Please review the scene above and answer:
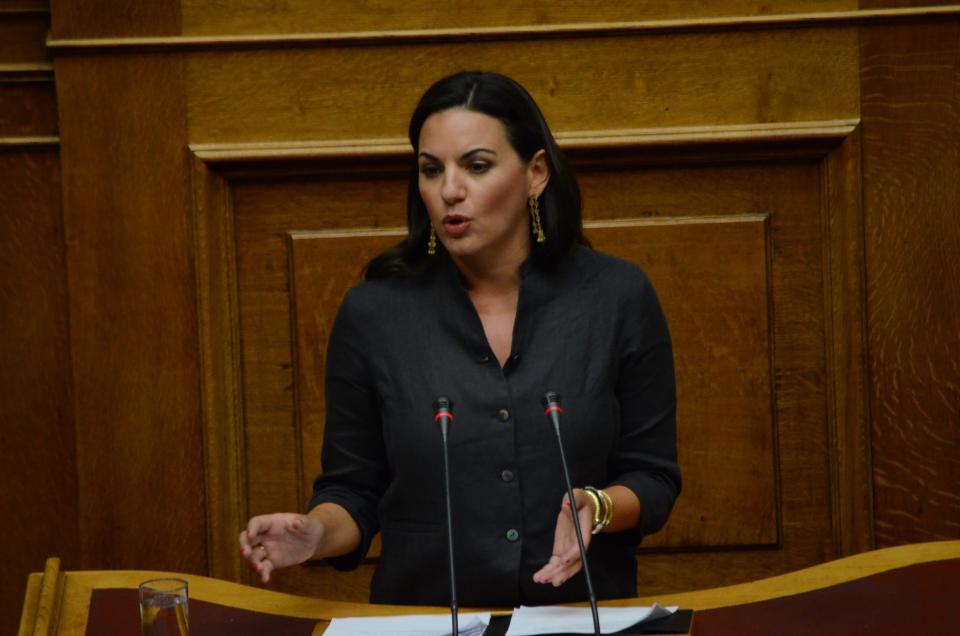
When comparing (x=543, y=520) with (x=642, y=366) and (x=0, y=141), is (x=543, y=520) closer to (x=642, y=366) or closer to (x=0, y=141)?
(x=642, y=366)

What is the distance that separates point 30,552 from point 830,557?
5.34ft

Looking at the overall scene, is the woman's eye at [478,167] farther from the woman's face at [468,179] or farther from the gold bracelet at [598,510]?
the gold bracelet at [598,510]

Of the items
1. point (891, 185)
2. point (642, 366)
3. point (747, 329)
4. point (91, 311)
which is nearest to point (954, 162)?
point (891, 185)

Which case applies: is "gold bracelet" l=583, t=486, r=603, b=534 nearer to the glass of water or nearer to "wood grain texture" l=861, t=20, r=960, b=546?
the glass of water

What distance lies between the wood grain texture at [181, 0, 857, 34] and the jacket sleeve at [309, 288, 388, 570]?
Answer: 86 centimetres

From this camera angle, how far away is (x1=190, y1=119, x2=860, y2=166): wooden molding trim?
266 centimetres

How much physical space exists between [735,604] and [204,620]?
645mm

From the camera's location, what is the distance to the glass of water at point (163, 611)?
140 cm

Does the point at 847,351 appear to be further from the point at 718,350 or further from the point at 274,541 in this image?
the point at 274,541

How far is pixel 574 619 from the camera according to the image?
161 cm

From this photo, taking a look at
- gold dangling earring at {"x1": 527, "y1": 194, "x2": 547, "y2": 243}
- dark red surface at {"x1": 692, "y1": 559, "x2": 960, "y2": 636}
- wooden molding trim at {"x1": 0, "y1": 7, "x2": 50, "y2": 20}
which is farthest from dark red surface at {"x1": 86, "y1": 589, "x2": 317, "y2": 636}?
wooden molding trim at {"x1": 0, "y1": 7, "x2": 50, "y2": 20}

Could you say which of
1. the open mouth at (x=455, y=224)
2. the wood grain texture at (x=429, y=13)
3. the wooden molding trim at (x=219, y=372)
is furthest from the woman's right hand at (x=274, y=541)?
the wood grain texture at (x=429, y=13)

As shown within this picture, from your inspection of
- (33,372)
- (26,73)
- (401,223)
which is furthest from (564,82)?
(33,372)

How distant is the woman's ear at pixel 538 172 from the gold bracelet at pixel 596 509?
53 centimetres
